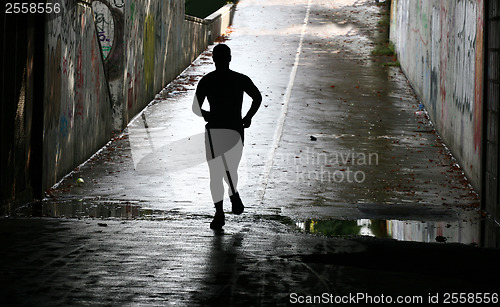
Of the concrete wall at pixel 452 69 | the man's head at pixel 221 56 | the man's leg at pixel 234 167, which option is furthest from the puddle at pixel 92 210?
the concrete wall at pixel 452 69

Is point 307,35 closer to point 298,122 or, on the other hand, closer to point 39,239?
point 298,122

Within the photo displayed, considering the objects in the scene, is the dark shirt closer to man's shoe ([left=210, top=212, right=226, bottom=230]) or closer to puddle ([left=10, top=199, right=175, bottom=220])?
man's shoe ([left=210, top=212, right=226, bottom=230])

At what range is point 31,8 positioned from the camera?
10344 millimetres

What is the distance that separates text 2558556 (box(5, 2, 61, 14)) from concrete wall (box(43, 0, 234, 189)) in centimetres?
17

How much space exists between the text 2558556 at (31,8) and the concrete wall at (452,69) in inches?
238

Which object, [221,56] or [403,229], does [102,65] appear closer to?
[221,56]

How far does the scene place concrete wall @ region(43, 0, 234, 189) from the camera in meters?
11.6

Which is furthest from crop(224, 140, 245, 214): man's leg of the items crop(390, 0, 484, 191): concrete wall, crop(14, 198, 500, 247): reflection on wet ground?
crop(390, 0, 484, 191): concrete wall

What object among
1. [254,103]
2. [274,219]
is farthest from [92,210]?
[254,103]

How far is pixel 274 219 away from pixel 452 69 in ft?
21.5

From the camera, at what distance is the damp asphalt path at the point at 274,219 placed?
253 inches

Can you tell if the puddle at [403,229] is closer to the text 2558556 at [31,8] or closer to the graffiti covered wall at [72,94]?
the graffiti covered wall at [72,94]

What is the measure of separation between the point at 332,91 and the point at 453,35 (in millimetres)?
6707

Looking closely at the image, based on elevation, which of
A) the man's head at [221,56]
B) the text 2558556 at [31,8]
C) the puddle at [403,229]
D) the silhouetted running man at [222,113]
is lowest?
the puddle at [403,229]
